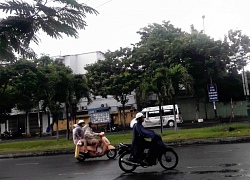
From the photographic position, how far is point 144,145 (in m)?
8.47

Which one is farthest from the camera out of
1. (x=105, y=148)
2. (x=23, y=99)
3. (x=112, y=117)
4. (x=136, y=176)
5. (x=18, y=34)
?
(x=112, y=117)

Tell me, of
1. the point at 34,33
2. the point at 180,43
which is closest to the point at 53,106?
the point at 180,43

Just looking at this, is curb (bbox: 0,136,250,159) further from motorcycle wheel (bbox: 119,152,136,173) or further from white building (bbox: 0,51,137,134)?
white building (bbox: 0,51,137,134)

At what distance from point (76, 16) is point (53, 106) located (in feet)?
63.0

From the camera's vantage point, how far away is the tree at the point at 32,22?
104 inches

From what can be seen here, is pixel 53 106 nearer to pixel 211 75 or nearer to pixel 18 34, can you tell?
pixel 211 75

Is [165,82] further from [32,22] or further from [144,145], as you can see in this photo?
[32,22]

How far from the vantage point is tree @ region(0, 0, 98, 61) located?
265 centimetres

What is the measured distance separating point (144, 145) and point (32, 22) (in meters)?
6.27

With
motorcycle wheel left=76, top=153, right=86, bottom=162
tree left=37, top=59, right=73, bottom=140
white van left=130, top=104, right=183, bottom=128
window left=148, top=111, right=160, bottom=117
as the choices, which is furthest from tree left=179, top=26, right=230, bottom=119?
motorcycle wheel left=76, top=153, right=86, bottom=162

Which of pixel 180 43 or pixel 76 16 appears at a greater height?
pixel 180 43

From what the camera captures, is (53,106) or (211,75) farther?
(211,75)

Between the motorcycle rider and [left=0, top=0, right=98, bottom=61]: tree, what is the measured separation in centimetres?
584

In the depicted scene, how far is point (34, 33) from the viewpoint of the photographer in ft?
9.09
